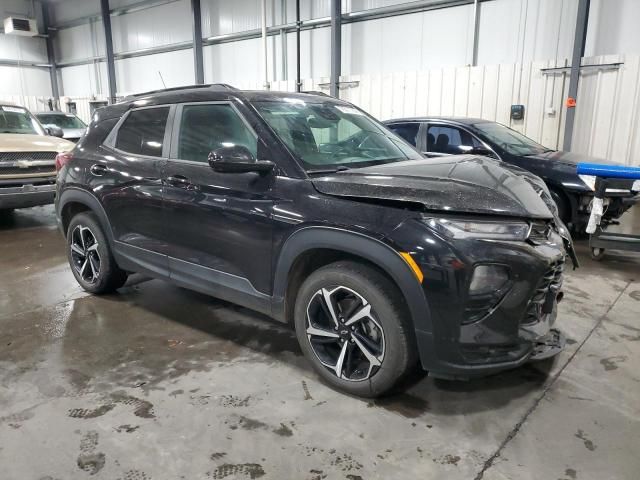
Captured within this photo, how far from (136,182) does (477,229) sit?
2.44m

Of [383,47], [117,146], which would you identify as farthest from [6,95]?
[117,146]

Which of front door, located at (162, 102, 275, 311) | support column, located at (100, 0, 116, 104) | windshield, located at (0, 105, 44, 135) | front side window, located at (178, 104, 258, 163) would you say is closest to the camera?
front door, located at (162, 102, 275, 311)

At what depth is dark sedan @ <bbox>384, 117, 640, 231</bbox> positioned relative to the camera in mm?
5531

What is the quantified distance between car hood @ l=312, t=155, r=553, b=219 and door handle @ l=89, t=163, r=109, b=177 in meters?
2.03

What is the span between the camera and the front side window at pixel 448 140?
248 inches

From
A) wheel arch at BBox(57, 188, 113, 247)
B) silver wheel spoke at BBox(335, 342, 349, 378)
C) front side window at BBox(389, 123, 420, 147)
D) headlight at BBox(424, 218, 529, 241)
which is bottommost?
silver wheel spoke at BBox(335, 342, 349, 378)

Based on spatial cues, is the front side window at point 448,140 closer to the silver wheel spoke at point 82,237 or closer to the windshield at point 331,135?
the windshield at point 331,135

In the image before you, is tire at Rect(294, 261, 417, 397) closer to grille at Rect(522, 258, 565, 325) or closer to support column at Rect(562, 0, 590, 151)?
grille at Rect(522, 258, 565, 325)

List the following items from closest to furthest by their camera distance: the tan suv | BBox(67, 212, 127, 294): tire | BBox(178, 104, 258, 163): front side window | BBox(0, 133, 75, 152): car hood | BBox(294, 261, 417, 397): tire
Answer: BBox(294, 261, 417, 397): tire → BBox(178, 104, 258, 163): front side window → BBox(67, 212, 127, 294): tire → the tan suv → BBox(0, 133, 75, 152): car hood

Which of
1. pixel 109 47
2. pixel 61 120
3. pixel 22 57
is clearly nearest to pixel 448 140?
pixel 61 120

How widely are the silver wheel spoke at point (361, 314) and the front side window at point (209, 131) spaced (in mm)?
1158

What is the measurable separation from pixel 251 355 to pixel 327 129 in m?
1.60

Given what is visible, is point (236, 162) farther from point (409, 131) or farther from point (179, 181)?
point (409, 131)

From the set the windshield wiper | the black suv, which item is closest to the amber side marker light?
the black suv
